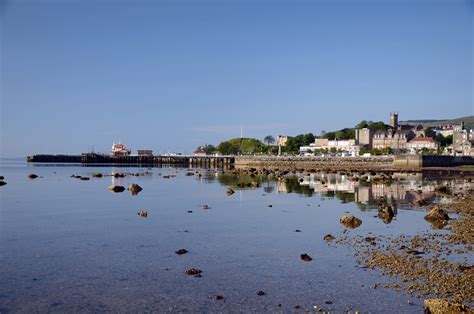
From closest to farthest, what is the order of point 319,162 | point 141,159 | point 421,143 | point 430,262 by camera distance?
point 430,262, point 319,162, point 421,143, point 141,159

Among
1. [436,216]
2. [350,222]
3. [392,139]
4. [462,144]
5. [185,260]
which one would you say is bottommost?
[185,260]

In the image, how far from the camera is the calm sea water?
42.2ft

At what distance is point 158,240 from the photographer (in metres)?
21.4

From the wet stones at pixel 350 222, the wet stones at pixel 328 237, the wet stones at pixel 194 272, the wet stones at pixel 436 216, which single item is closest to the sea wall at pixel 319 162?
the wet stones at pixel 436 216

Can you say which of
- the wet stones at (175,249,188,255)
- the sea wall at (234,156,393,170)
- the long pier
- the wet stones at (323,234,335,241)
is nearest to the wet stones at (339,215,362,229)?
the wet stones at (323,234,335,241)

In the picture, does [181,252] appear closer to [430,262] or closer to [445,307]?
[430,262]

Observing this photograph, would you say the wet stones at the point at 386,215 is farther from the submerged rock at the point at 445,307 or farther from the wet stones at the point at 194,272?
the submerged rock at the point at 445,307

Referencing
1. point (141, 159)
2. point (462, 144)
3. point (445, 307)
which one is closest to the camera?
point (445, 307)

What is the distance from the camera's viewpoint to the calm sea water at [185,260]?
12.9 metres

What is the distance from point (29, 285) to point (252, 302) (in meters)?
6.77

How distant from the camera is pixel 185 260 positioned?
17.5 metres

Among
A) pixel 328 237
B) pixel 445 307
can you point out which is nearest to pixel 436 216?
pixel 328 237

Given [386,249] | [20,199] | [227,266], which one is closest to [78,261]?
[227,266]

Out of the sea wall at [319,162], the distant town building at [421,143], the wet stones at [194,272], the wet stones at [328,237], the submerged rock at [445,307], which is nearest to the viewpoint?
the submerged rock at [445,307]
